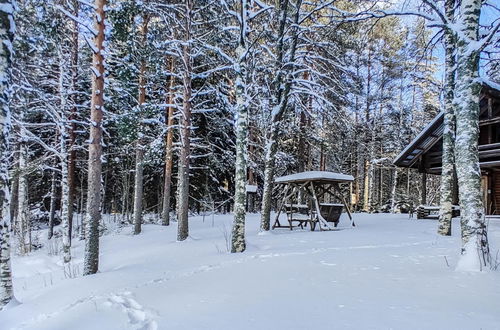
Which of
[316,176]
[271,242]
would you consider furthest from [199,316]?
[316,176]

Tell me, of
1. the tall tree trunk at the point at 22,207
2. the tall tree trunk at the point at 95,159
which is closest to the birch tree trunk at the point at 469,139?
the tall tree trunk at the point at 95,159

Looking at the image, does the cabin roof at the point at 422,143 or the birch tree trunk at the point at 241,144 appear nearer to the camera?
the birch tree trunk at the point at 241,144

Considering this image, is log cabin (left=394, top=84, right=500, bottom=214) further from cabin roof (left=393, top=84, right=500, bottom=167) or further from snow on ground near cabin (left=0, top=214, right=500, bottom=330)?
snow on ground near cabin (left=0, top=214, right=500, bottom=330)

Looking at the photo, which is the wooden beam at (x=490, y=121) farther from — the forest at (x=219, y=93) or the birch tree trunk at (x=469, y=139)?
the birch tree trunk at (x=469, y=139)

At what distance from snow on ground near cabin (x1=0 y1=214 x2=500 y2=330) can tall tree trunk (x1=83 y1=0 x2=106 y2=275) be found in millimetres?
1075

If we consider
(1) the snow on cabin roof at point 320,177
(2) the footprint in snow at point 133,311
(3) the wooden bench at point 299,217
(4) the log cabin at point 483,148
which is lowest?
(2) the footprint in snow at point 133,311

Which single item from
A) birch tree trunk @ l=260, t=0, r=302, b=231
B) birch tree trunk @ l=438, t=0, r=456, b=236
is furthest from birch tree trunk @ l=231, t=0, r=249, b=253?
birch tree trunk @ l=438, t=0, r=456, b=236

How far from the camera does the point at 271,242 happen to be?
956 centimetres

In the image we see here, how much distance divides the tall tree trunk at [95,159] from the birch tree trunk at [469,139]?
7.15 m

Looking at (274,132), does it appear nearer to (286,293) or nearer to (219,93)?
(219,93)

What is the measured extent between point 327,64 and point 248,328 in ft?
41.1

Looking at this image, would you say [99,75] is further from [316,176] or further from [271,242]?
[316,176]

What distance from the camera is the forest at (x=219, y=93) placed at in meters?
6.04

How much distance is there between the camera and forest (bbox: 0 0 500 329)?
6043 mm
